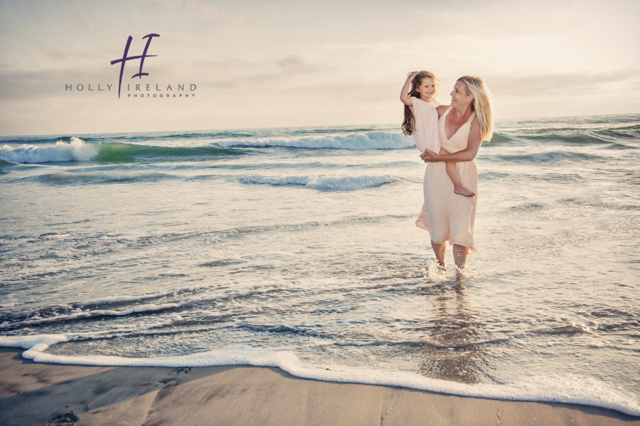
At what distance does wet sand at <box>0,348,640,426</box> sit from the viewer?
188 centimetres

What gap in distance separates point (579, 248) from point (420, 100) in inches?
102

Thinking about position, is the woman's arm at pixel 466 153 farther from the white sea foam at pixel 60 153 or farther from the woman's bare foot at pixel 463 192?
the white sea foam at pixel 60 153

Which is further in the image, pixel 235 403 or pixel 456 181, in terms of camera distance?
pixel 456 181

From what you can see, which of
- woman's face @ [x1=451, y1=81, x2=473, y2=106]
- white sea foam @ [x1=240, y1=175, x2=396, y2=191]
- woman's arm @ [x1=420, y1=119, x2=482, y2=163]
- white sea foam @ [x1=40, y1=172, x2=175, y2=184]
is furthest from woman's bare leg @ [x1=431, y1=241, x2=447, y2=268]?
white sea foam @ [x1=40, y1=172, x2=175, y2=184]

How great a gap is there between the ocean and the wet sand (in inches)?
3.3

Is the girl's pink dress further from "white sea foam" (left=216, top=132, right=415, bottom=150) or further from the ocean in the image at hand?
"white sea foam" (left=216, top=132, right=415, bottom=150)

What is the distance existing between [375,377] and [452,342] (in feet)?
2.15

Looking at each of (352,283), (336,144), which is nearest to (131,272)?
(352,283)

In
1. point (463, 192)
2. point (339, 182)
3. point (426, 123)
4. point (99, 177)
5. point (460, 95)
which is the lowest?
point (339, 182)

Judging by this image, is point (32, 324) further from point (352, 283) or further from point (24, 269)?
point (352, 283)

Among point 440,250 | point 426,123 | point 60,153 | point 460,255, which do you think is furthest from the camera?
point 60,153

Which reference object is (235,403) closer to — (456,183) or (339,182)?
(456,183)

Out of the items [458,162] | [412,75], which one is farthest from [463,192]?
[412,75]

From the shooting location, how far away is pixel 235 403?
2051mm
